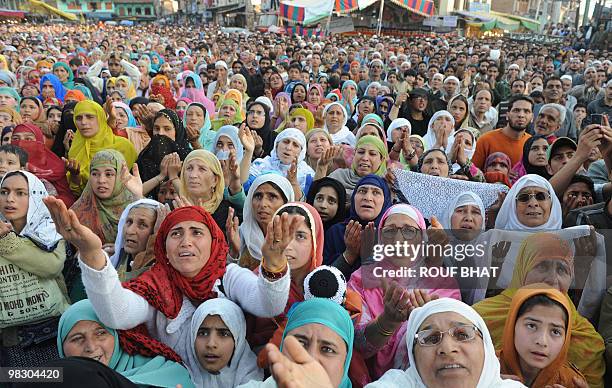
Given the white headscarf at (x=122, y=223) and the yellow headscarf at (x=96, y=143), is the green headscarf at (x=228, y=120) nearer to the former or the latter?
the yellow headscarf at (x=96, y=143)

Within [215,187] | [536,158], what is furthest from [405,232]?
[536,158]

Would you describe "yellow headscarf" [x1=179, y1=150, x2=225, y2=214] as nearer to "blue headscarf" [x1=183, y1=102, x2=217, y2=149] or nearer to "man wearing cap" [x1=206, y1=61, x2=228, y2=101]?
"blue headscarf" [x1=183, y1=102, x2=217, y2=149]

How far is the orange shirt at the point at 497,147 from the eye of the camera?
4238 millimetres

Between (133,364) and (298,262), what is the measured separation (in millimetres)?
763

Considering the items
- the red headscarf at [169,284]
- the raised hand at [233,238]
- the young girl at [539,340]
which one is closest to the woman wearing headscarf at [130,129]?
the raised hand at [233,238]

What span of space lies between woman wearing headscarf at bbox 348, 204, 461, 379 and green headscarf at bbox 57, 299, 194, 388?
0.71 m

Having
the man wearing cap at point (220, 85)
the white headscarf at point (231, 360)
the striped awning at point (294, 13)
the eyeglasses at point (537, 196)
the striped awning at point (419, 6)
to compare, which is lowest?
the white headscarf at point (231, 360)

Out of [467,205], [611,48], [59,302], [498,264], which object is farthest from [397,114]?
[611,48]

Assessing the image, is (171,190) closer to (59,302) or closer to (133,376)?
(59,302)

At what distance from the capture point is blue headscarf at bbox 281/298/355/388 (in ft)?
5.20

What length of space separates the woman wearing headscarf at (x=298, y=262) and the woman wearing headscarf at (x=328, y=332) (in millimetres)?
222

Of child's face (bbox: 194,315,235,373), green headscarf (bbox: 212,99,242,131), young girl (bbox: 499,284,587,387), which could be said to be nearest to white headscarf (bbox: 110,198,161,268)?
child's face (bbox: 194,315,235,373)

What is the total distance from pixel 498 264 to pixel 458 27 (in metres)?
32.5

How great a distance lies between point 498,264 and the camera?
2.26 meters
